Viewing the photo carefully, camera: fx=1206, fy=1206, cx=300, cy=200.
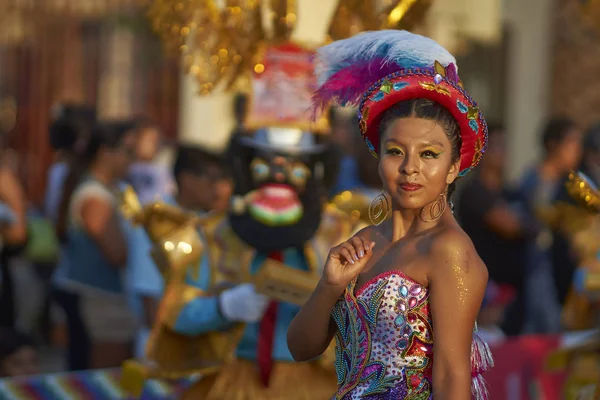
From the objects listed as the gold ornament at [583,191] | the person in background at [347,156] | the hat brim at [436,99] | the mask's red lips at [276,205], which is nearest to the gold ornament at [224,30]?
the mask's red lips at [276,205]

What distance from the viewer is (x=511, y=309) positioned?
7277 mm

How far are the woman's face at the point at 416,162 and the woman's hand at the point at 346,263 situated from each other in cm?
13

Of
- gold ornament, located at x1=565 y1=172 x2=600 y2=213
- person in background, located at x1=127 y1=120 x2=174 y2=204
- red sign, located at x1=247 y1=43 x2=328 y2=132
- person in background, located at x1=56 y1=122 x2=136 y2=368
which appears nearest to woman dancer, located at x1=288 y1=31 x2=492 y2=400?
gold ornament, located at x1=565 y1=172 x2=600 y2=213

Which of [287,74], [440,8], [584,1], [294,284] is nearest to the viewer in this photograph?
[294,284]

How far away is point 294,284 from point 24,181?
9.11 m

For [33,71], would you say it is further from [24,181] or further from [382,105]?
[382,105]

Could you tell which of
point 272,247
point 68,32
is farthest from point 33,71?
point 272,247

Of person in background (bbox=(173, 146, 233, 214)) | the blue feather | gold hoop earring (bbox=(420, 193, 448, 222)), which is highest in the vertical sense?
the blue feather

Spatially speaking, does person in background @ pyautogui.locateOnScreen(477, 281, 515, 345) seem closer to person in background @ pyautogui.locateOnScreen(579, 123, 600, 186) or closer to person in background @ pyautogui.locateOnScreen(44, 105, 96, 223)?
person in background @ pyautogui.locateOnScreen(579, 123, 600, 186)

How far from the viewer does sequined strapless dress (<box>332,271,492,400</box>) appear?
102 inches

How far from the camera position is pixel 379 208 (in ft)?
9.37

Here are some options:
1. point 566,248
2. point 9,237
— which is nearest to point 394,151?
point 9,237

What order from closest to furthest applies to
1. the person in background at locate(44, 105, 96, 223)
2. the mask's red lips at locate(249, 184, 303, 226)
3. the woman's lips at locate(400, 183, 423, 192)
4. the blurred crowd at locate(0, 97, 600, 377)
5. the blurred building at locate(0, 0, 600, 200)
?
the woman's lips at locate(400, 183, 423, 192) → the mask's red lips at locate(249, 184, 303, 226) → the blurred crowd at locate(0, 97, 600, 377) → the person in background at locate(44, 105, 96, 223) → the blurred building at locate(0, 0, 600, 200)

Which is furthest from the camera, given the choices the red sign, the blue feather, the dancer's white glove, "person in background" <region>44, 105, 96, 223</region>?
"person in background" <region>44, 105, 96, 223</region>
